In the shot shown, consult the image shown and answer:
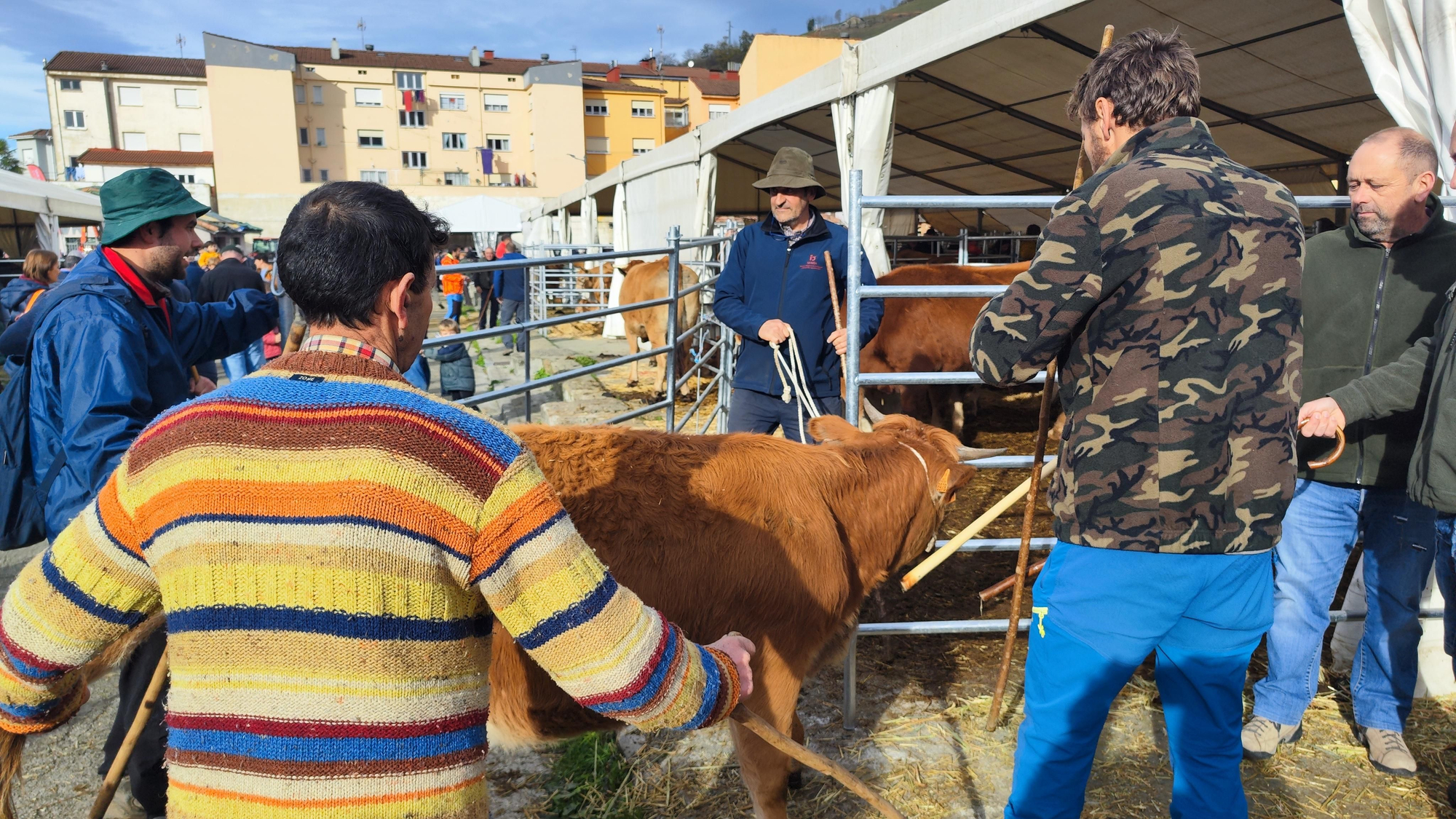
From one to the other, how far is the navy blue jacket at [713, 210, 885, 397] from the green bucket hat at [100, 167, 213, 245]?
2.33 metres

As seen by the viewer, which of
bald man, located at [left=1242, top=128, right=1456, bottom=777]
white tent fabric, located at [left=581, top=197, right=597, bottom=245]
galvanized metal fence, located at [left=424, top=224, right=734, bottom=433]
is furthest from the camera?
white tent fabric, located at [left=581, top=197, right=597, bottom=245]

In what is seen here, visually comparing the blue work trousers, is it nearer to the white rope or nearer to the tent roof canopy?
the white rope

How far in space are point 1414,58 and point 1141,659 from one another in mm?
2913

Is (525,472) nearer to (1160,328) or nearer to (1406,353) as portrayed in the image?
(1160,328)

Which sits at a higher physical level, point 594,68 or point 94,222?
point 594,68

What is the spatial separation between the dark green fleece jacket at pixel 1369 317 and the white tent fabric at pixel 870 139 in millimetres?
4269

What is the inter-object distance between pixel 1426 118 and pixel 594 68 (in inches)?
2768

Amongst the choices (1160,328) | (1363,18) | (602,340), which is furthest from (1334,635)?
(602,340)

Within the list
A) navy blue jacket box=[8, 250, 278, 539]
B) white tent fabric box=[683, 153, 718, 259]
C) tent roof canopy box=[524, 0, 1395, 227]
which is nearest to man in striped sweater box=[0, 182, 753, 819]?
navy blue jacket box=[8, 250, 278, 539]

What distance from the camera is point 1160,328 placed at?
170cm

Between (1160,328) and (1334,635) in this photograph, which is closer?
(1160,328)

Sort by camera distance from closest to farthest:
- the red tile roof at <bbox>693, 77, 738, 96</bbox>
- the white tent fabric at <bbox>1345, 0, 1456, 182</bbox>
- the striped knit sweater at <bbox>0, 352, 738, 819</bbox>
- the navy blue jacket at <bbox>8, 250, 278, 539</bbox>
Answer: the striped knit sweater at <bbox>0, 352, 738, 819</bbox>, the navy blue jacket at <bbox>8, 250, 278, 539</bbox>, the white tent fabric at <bbox>1345, 0, 1456, 182</bbox>, the red tile roof at <bbox>693, 77, 738, 96</bbox>

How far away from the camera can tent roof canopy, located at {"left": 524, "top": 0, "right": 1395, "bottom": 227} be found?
5.98m

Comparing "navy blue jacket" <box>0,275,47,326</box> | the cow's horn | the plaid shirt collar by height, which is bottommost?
the cow's horn
